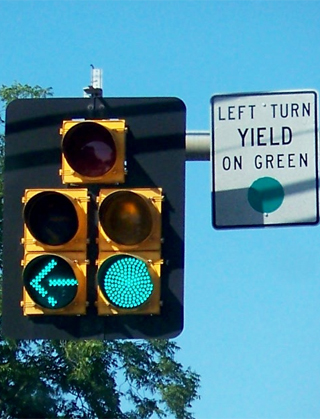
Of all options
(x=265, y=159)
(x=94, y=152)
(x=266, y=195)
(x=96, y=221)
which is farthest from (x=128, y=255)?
(x=265, y=159)

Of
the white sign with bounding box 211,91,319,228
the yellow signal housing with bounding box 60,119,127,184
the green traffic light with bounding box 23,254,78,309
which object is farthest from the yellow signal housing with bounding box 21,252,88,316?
the white sign with bounding box 211,91,319,228

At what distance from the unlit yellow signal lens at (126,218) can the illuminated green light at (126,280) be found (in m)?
0.11

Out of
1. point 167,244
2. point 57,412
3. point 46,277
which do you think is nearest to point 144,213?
point 167,244

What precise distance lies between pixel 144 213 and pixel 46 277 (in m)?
0.64

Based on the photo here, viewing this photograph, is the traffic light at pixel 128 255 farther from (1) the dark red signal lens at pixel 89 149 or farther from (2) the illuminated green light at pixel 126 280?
(1) the dark red signal lens at pixel 89 149

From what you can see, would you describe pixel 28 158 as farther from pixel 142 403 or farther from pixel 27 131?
pixel 142 403

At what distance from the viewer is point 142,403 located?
72.1 feet

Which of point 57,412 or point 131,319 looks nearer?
point 131,319

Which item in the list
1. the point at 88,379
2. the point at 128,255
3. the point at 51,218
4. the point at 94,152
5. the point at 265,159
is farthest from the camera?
the point at 88,379

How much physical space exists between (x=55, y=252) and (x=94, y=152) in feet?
2.05

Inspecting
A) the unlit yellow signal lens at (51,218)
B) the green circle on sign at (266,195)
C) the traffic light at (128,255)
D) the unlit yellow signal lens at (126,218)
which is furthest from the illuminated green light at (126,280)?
the green circle on sign at (266,195)

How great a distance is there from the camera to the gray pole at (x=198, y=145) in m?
6.70

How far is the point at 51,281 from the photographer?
20.5 feet

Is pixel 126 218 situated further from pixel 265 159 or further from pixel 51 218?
pixel 265 159
